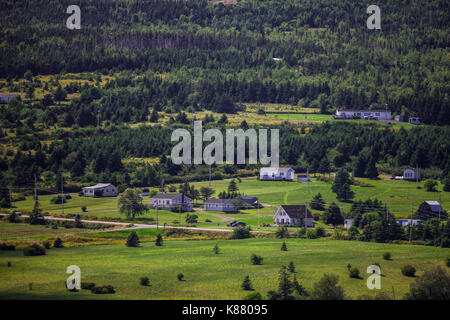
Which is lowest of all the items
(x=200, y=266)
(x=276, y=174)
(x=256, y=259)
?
(x=200, y=266)

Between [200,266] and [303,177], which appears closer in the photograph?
[200,266]

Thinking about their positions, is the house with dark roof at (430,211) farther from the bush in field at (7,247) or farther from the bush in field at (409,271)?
the bush in field at (7,247)

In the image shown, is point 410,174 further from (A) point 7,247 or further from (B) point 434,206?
(A) point 7,247

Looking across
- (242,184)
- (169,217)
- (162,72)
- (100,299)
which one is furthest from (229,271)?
(162,72)

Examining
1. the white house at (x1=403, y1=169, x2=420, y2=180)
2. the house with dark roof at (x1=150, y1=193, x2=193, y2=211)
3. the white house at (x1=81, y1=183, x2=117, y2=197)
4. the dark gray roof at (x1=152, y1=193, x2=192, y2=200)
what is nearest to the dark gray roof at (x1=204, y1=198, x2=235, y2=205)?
the house with dark roof at (x1=150, y1=193, x2=193, y2=211)

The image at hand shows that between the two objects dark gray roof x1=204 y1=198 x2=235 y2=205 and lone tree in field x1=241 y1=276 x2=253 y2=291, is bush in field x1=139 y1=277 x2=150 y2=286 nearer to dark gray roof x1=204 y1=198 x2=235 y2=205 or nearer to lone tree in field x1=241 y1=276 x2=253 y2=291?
lone tree in field x1=241 y1=276 x2=253 y2=291

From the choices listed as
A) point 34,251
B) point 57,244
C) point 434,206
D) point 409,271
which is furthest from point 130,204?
point 409,271

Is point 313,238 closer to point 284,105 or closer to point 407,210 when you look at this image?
point 407,210
